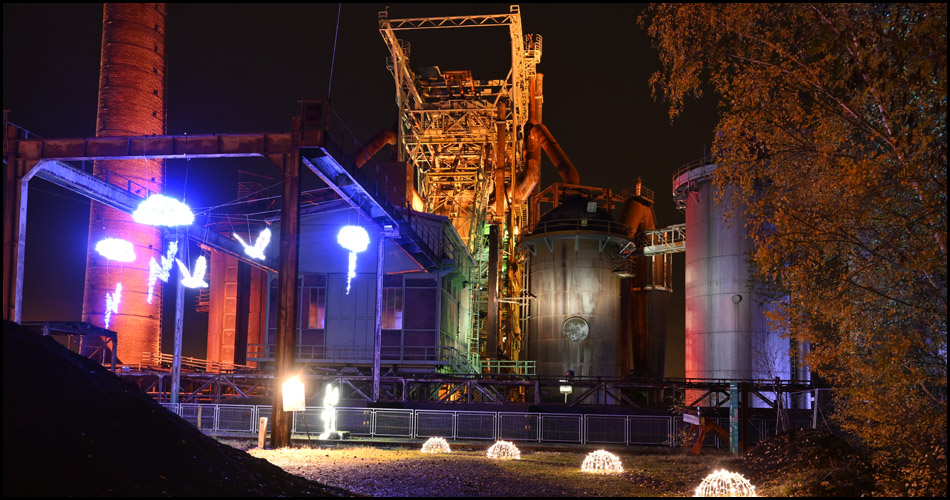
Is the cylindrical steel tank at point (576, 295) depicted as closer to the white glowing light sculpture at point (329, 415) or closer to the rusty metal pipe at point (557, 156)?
the rusty metal pipe at point (557, 156)

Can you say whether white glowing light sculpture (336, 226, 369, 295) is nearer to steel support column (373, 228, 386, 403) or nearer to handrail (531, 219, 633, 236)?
steel support column (373, 228, 386, 403)

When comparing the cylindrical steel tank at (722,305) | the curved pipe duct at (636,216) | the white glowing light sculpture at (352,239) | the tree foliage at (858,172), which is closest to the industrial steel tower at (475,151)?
the curved pipe duct at (636,216)

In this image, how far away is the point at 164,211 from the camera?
26.9 meters

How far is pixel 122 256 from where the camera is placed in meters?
37.4

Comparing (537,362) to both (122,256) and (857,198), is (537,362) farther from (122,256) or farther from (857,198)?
(857,198)

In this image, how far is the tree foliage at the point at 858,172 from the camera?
459 inches

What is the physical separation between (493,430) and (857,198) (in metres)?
15.5

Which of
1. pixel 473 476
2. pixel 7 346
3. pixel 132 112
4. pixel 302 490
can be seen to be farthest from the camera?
pixel 132 112

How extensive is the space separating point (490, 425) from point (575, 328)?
17483 millimetres

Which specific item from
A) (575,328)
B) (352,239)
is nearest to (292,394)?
(352,239)

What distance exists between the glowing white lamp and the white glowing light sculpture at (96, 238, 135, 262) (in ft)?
63.7

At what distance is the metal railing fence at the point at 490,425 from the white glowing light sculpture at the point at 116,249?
45.9 ft

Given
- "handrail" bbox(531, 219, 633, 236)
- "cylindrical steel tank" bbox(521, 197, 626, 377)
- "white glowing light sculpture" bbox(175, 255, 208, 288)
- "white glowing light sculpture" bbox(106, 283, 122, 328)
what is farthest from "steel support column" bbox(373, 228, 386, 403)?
"white glowing light sculpture" bbox(106, 283, 122, 328)

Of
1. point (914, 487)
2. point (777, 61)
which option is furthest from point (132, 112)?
point (914, 487)
